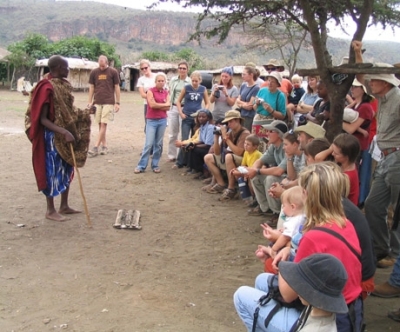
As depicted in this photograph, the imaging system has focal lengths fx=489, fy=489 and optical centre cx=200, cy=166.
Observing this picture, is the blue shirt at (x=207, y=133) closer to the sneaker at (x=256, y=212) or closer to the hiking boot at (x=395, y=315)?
the sneaker at (x=256, y=212)

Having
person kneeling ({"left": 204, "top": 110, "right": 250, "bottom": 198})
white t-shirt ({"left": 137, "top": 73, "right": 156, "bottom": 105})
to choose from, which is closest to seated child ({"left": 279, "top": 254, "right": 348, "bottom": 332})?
person kneeling ({"left": 204, "top": 110, "right": 250, "bottom": 198})

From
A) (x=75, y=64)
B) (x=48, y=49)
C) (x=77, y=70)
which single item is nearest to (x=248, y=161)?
(x=75, y=64)

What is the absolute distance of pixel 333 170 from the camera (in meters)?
2.75

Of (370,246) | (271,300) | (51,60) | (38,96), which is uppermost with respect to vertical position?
(51,60)

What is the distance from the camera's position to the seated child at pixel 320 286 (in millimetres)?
2260

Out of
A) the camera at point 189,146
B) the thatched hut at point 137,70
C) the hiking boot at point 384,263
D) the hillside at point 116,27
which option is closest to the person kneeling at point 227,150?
the camera at point 189,146

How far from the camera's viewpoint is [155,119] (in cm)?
869

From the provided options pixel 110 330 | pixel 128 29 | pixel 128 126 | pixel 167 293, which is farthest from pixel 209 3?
pixel 128 29

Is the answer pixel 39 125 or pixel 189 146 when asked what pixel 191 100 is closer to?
pixel 189 146

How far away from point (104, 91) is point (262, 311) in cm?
765

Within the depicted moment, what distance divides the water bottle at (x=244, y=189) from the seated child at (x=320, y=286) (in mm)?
4456

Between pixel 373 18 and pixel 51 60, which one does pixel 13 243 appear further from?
pixel 373 18

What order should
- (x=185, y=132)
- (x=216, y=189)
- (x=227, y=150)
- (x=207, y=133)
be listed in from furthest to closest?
Answer: (x=185, y=132)
(x=207, y=133)
(x=216, y=189)
(x=227, y=150)

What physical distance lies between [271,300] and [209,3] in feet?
11.6
